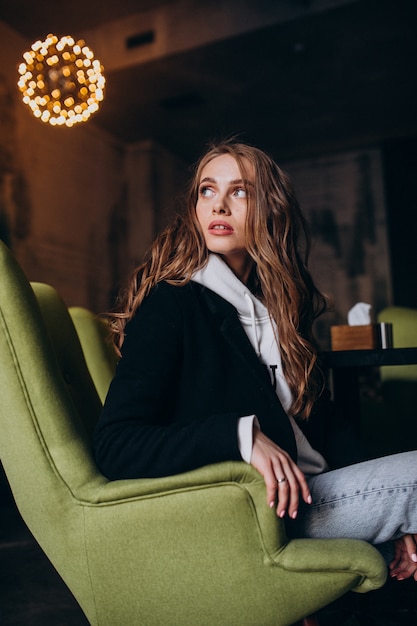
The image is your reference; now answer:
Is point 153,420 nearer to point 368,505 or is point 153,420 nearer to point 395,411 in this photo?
point 368,505

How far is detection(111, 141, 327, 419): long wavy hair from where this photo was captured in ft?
4.30

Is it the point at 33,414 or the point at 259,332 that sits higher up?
the point at 259,332

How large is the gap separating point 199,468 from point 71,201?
5.60 m

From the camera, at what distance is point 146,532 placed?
100 centimetres

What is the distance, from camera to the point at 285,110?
6461mm

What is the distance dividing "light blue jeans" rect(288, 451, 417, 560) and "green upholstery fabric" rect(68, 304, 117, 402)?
104 cm

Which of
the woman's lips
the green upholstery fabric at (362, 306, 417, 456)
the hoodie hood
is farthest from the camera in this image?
the green upholstery fabric at (362, 306, 417, 456)

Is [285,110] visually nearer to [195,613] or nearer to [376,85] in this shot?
[376,85]

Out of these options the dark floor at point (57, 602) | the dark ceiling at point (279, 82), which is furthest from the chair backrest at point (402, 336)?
the dark ceiling at point (279, 82)

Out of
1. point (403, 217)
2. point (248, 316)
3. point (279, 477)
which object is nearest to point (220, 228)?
point (248, 316)

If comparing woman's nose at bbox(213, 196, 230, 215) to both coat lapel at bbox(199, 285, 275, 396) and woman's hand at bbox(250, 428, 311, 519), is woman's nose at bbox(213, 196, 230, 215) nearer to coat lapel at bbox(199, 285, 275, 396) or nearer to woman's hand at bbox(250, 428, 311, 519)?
coat lapel at bbox(199, 285, 275, 396)

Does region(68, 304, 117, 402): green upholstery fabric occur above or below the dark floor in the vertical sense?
above

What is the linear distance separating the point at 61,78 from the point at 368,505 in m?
2.74

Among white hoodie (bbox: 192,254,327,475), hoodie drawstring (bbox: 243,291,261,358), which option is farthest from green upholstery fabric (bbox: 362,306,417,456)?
hoodie drawstring (bbox: 243,291,261,358)
